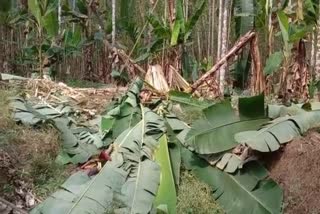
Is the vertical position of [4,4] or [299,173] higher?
[4,4]

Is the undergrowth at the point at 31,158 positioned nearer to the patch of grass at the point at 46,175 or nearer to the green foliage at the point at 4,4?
the patch of grass at the point at 46,175

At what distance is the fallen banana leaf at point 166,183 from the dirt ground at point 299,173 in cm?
104

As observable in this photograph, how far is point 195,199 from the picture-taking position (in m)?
5.47

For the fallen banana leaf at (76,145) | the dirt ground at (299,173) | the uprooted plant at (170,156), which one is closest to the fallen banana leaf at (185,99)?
the uprooted plant at (170,156)

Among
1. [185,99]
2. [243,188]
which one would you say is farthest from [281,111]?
[185,99]

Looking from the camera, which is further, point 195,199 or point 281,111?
point 281,111

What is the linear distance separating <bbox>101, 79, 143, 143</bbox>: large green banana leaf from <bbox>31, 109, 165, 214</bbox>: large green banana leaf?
0.31 m

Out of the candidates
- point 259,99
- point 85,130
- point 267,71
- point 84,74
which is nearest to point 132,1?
point 84,74

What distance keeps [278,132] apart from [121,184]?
1.62 metres

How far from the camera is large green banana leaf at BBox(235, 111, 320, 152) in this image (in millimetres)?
5160

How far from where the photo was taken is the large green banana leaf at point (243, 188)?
5.06 meters

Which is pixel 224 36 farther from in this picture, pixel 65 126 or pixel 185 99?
pixel 65 126

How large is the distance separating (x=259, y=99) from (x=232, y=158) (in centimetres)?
66

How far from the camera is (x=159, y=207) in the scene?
16.4 ft
